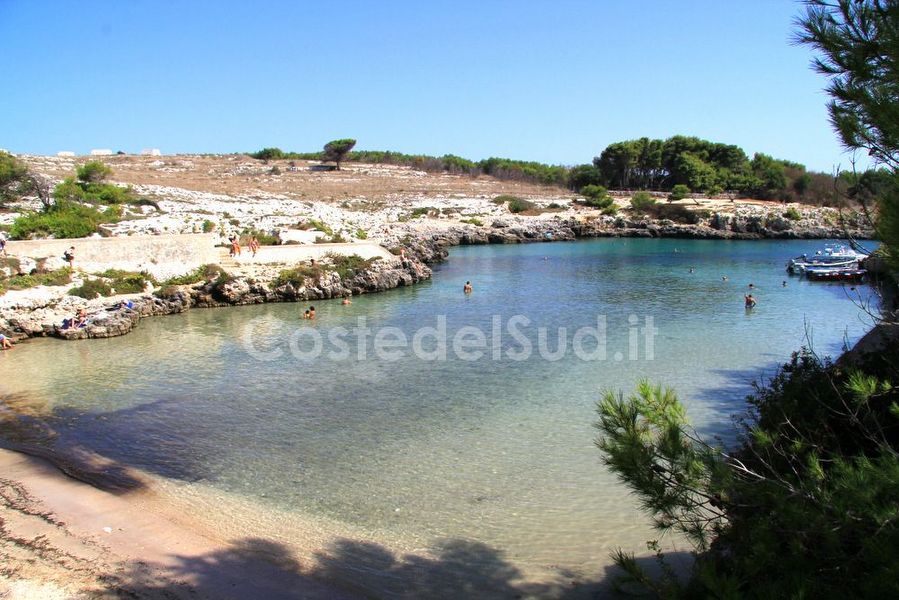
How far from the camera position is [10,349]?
20.7 m

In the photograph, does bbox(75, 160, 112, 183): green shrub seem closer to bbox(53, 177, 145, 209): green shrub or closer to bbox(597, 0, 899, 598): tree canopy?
bbox(53, 177, 145, 209): green shrub

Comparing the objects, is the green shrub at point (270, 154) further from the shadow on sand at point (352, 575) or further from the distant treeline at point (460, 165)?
the shadow on sand at point (352, 575)

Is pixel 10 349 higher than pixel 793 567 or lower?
lower

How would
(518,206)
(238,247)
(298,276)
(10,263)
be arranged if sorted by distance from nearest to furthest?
(10,263), (298,276), (238,247), (518,206)

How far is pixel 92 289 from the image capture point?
84.4 ft

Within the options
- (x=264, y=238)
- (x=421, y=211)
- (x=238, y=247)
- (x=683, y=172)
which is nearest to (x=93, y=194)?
(x=264, y=238)

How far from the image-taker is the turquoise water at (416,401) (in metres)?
9.94

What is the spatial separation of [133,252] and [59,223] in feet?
21.2

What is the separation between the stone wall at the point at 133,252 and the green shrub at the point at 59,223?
3487mm

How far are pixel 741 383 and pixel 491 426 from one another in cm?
689

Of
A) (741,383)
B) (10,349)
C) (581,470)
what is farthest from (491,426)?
(10,349)

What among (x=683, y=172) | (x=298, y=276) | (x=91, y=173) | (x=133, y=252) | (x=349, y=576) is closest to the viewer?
(x=349, y=576)

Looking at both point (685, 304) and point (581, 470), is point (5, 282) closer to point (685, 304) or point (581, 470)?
point (581, 470)

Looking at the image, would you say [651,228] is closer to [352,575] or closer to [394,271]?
[394,271]
